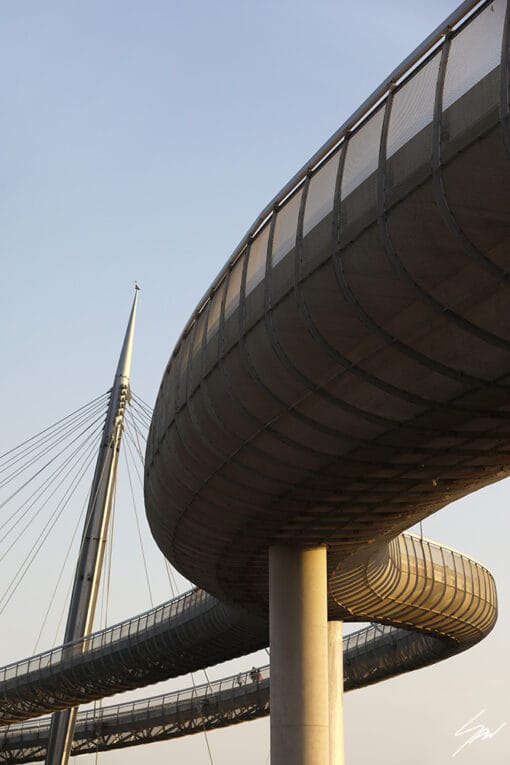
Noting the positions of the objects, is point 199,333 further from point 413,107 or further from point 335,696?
point 335,696

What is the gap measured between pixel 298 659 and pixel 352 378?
10.1 meters

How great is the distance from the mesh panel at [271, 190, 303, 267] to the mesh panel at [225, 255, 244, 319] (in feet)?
4.80

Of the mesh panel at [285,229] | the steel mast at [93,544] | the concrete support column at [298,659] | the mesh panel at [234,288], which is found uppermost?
the steel mast at [93,544]

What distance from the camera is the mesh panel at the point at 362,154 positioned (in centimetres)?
1423

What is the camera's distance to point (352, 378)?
17094mm

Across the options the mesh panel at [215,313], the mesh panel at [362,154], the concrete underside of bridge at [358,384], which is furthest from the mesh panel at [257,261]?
the mesh panel at [362,154]

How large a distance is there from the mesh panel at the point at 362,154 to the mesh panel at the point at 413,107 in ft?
1.17

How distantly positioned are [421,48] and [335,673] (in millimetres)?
27703

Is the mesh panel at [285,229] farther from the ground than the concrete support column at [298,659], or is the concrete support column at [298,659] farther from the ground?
the mesh panel at [285,229]

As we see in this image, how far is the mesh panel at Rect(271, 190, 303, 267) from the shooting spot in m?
16.2

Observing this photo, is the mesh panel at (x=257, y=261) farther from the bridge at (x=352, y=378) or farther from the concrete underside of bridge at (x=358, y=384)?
the concrete underside of bridge at (x=358, y=384)

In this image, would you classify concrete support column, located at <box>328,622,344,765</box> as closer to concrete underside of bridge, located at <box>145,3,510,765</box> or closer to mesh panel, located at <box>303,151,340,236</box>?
concrete underside of bridge, located at <box>145,3,510,765</box>

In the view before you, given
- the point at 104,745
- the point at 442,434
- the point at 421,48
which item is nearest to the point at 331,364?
the point at 442,434

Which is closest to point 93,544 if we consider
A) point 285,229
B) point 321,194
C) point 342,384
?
point 342,384
